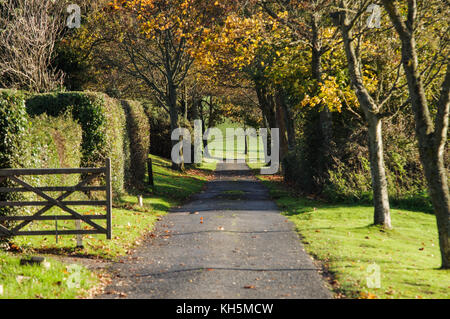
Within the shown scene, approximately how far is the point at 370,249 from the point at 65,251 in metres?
7.58

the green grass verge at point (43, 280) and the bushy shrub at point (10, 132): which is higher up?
the bushy shrub at point (10, 132)

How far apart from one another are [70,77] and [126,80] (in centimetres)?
991

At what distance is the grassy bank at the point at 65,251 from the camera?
8094 mm

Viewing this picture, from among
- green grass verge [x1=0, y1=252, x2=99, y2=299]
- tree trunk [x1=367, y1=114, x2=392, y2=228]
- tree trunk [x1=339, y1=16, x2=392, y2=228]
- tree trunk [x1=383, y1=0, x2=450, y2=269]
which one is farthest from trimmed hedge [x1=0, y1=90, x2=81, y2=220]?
tree trunk [x1=367, y1=114, x2=392, y2=228]

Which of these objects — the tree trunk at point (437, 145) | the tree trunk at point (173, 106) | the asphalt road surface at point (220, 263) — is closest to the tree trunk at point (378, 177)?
the asphalt road surface at point (220, 263)

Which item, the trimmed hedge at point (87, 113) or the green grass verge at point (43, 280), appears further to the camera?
the trimmed hedge at point (87, 113)

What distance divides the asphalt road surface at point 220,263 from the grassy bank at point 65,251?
0.52 meters

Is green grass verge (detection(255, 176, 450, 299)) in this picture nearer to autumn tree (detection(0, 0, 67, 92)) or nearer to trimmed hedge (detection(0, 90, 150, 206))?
trimmed hedge (detection(0, 90, 150, 206))

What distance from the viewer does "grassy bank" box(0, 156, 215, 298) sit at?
26.6 ft

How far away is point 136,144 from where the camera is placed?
2572 centimetres

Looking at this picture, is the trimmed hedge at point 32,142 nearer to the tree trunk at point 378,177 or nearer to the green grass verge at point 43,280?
the green grass verge at point 43,280
